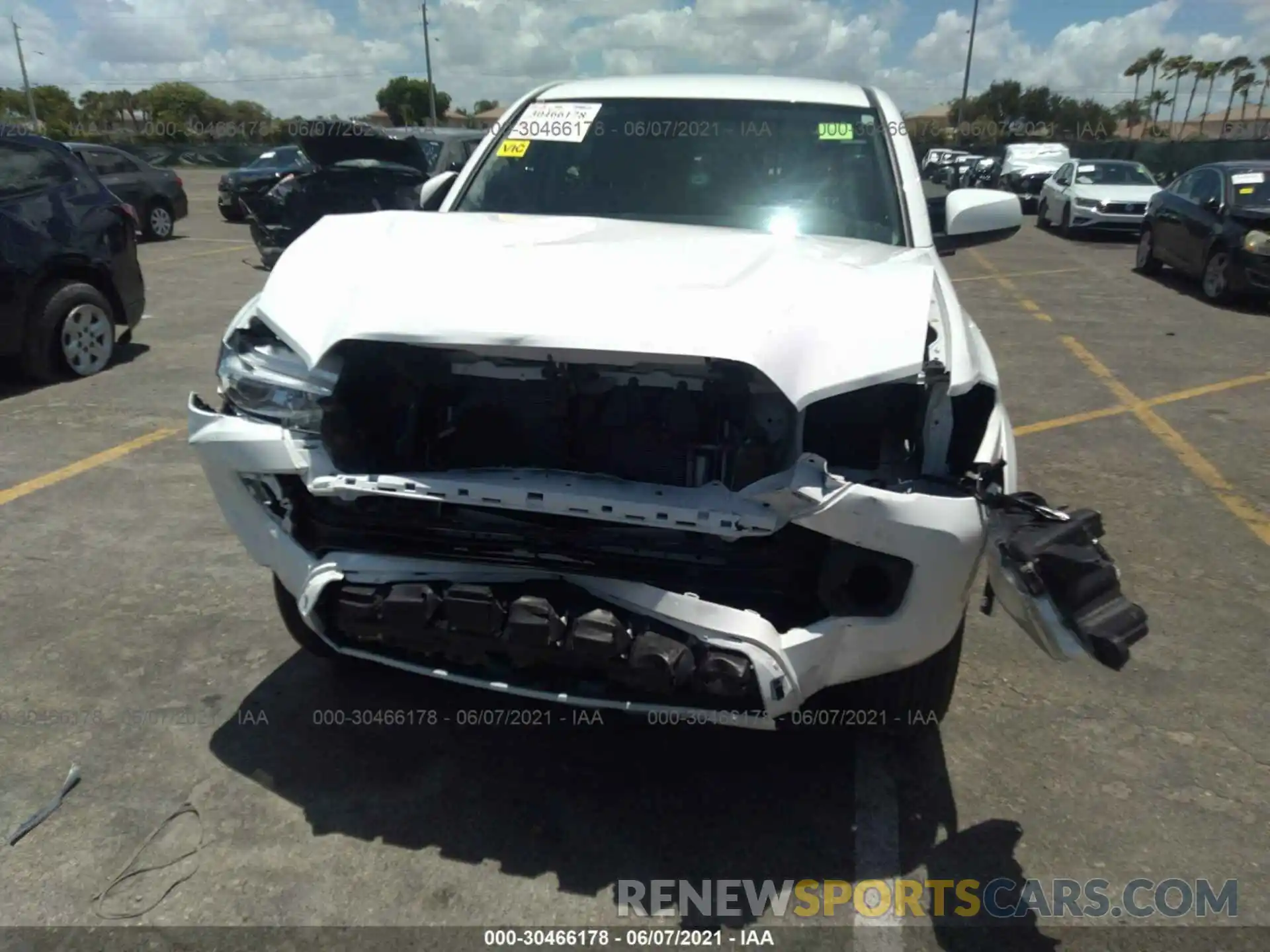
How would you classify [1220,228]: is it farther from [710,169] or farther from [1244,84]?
[1244,84]

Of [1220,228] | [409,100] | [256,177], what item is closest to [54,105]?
[409,100]

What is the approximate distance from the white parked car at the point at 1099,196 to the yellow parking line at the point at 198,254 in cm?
1411

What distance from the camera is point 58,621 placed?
363 cm

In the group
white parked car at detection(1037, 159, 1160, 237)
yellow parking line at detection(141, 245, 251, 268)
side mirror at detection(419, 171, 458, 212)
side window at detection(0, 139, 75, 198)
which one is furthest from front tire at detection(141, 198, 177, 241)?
white parked car at detection(1037, 159, 1160, 237)

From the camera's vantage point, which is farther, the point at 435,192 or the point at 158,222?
the point at 158,222

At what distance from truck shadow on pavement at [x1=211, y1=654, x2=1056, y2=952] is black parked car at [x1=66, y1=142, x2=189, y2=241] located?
14113mm

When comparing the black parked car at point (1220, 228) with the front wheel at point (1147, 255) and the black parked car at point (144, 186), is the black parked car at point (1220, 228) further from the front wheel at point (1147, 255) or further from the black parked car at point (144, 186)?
the black parked car at point (144, 186)

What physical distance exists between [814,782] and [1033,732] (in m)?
0.76

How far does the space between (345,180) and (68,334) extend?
470 centimetres

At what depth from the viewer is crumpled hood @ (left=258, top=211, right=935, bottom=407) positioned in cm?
225

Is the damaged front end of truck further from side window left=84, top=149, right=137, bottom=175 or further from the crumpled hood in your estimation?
side window left=84, top=149, right=137, bottom=175

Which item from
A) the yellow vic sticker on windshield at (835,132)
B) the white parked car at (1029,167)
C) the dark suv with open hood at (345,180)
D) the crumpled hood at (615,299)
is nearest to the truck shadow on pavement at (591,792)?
the crumpled hood at (615,299)

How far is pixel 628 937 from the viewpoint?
2.30 m

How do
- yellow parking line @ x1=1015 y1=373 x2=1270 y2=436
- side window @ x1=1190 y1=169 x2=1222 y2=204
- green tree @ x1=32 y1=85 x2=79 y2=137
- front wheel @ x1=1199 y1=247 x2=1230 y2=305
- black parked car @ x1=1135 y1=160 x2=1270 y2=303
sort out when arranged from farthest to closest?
1. green tree @ x1=32 y1=85 x2=79 y2=137
2. side window @ x1=1190 y1=169 x2=1222 y2=204
3. front wheel @ x1=1199 y1=247 x2=1230 y2=305
4. black parked car @ x1=1135 y1=160 x2=1270 y2=303
5. yellow parking line @ x1=1015 y1=373 x2=1270 y2=436
